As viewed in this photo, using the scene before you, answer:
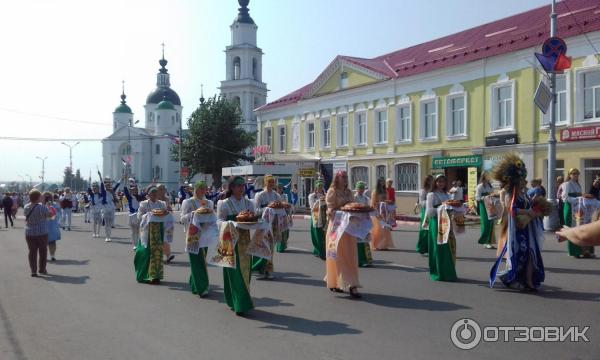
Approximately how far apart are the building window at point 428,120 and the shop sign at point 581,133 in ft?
27.6

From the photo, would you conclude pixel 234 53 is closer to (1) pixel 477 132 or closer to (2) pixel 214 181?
(2) pixel 214 181

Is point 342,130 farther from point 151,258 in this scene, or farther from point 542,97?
point 151,258

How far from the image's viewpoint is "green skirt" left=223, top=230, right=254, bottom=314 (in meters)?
7.96

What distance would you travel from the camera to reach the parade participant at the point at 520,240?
920cm

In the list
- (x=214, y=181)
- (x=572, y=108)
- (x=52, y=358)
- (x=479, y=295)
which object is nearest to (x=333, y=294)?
(x=479, y=295)

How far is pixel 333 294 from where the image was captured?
9.45m

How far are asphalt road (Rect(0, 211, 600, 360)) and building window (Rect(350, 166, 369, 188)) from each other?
2430 centimetres

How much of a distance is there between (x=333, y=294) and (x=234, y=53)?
6210 centimetres

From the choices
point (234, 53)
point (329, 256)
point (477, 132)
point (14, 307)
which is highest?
point (234, 53)

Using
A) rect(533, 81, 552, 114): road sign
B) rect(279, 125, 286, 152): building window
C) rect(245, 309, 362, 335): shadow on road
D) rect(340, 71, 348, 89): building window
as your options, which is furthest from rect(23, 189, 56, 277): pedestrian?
rect(279, 125, 286, 152): building window

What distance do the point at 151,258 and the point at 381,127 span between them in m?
26.7

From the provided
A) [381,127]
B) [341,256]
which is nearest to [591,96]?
[381,127]

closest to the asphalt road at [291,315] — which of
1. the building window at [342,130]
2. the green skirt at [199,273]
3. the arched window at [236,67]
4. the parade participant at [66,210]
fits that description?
the green skirt at [199,273]

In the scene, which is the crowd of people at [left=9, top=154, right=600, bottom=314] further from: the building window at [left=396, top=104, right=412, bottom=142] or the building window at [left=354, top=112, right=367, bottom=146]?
the building window at [left=354, top=112, right=367, bottom=146]
